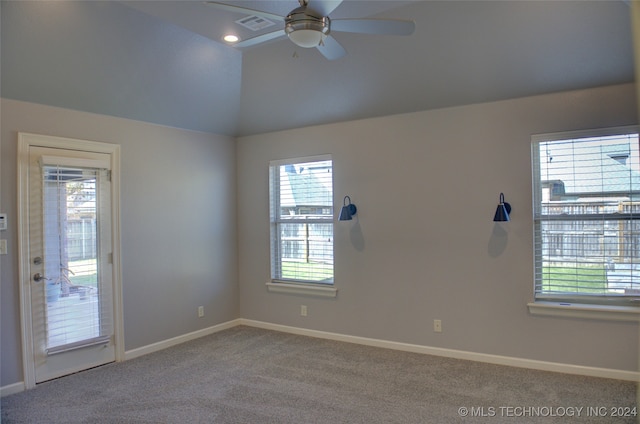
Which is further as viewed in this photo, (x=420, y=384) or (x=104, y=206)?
(x=104, y=206)

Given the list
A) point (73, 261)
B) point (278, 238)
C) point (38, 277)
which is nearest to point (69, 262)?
point (73, 261)

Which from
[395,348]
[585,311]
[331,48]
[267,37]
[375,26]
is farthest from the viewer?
[395,348]

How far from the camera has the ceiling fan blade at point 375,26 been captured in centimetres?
234

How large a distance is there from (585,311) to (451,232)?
1241 mm

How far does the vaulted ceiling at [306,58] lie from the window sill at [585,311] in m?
1.80

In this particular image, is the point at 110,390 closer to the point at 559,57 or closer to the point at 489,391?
the point at 489,391

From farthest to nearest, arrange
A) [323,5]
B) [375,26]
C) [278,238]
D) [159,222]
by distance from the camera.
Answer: [278,238] → [159,222] → [375,26] → [323,5]

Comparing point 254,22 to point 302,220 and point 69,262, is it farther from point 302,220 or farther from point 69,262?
point 69,262

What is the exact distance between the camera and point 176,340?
462cm

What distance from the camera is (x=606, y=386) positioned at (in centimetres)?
330

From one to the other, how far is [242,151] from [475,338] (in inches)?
134

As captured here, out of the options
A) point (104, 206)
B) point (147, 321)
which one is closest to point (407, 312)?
point (147, 321)

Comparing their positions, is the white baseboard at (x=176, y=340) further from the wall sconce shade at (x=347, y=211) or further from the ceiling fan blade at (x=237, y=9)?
the ceiling fan blade at (x=237, y=9)

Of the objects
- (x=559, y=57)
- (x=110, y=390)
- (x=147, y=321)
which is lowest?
(x=110, y=390)
